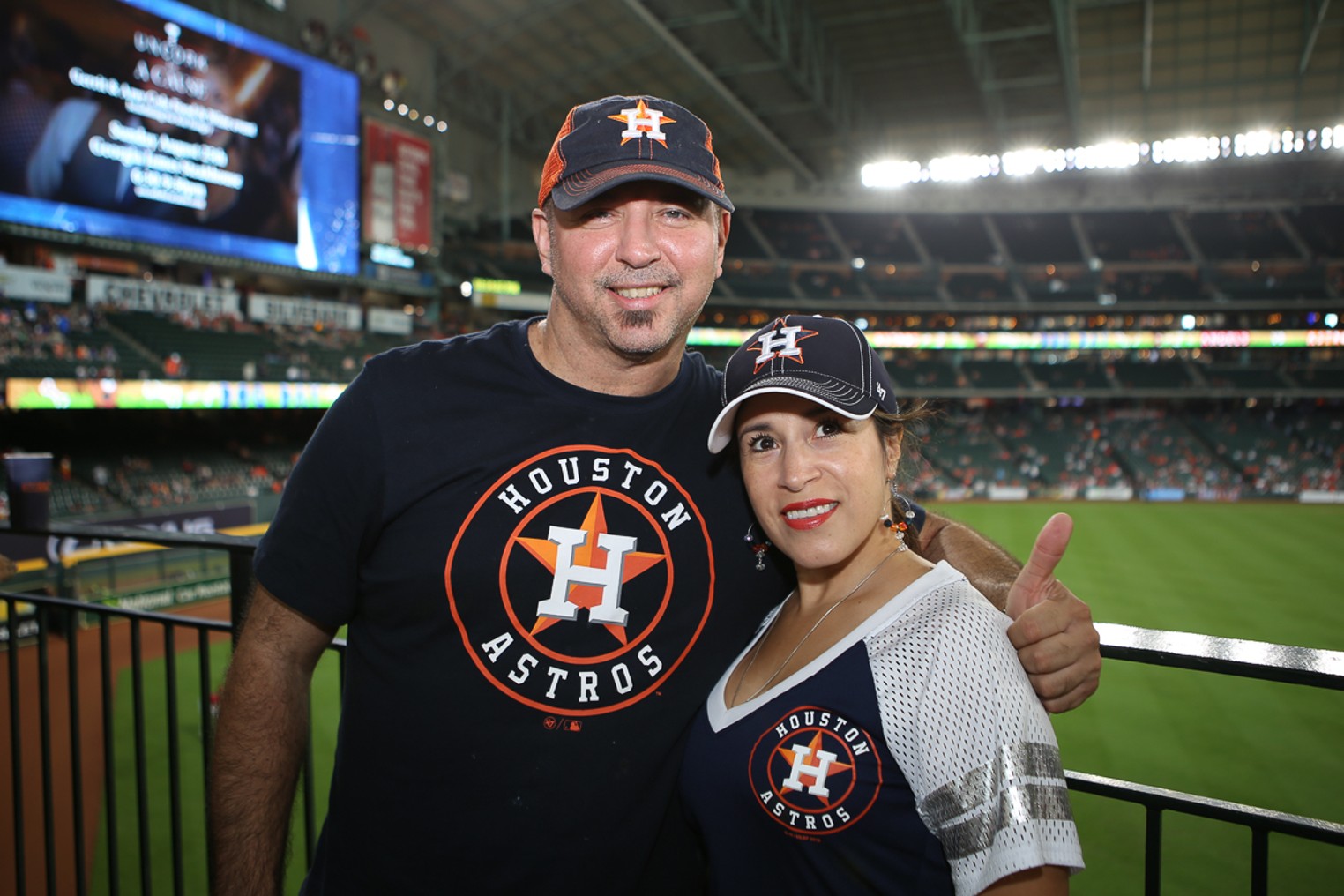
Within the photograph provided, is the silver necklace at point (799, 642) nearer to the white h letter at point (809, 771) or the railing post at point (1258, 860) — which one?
the white h letter at point (809, 771)

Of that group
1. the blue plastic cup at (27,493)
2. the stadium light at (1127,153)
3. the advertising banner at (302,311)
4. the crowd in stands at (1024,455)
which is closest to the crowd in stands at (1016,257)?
the crowd in stands at (1024,455)

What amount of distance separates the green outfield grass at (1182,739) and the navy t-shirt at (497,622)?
113 inches

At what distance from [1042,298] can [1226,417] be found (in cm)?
1102

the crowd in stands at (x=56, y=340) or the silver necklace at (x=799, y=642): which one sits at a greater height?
the crowd in stands at (x=56, y=340)

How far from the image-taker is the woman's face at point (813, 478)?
1.89 metres

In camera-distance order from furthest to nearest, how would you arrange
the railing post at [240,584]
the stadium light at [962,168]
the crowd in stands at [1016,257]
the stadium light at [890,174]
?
the crowd in stands at [1016,257]
the stadium light at [890,174]
the stadium light at [962,168]
the railing post at [240,584]

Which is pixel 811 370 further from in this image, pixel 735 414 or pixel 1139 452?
pixel 1139 452

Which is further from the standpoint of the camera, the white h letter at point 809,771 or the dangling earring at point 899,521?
the dangling earring at point 899,521

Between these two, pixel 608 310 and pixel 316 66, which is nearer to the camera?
pixel 608 310

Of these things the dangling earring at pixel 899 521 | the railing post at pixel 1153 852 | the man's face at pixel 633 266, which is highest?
the man's face at pixel 633 266

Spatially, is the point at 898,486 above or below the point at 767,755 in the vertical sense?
above

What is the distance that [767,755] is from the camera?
5.66ft

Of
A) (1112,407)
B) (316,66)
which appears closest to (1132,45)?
(1112,407)

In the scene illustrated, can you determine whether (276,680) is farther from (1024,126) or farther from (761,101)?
(1024,126)
